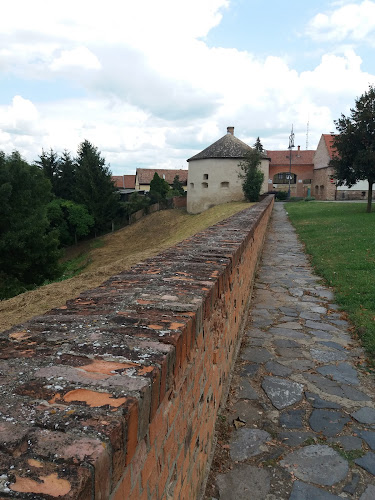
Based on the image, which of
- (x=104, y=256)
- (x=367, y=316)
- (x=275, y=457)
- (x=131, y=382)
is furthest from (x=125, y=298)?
(x=104, y=256)

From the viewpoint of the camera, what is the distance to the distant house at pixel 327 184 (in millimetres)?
41875

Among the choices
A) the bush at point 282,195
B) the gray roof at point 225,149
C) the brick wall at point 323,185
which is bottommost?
the bush at point 282,195

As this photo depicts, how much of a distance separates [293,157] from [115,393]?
180 feet

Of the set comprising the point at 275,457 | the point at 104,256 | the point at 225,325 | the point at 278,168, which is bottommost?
the point at 104,256

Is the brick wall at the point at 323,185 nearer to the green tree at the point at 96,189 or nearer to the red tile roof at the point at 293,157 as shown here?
the red tile roof at the point at 293,157

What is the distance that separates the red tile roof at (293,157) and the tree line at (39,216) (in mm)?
24341

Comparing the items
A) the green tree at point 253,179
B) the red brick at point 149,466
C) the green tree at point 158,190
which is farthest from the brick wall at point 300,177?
the red brick at point 149,466

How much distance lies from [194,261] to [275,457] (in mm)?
1561

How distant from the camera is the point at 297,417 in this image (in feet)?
9.66

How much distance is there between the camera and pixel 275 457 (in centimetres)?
252

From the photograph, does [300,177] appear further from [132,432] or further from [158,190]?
[132,432]

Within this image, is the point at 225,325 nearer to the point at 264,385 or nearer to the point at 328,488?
the point at 264,385

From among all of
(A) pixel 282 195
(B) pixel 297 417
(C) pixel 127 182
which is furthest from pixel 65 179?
(B) pixel 297 417

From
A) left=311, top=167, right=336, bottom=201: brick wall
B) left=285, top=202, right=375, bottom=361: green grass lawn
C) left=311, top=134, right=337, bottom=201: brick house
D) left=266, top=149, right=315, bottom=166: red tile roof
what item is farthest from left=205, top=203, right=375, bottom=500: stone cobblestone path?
left=266, top=149, right=315, bottom=166: red tile roof
